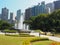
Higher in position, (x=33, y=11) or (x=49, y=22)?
(x=33, y=11)

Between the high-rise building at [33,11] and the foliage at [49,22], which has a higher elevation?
the high-rise building at [33,11]

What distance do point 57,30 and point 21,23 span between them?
14.1m

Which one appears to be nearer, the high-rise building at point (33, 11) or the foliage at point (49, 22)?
the foliage at point (49, 22)

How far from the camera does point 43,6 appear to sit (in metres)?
63.3

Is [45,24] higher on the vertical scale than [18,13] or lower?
lower

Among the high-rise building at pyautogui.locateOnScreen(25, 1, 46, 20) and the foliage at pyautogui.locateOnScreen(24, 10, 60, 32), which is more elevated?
the high-rise building at pyautogui.locateOnScreen(25, 1, 46, 20)

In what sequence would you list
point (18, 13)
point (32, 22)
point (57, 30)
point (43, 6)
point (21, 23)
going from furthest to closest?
point (18, 13) → point (43, 6) → point (21, 23) → point (32, 22) → point (57, 30)

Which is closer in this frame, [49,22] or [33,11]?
[49,22]

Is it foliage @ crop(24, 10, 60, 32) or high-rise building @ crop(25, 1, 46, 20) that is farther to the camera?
high-rise building @ crop(25, 1, 46, 20)

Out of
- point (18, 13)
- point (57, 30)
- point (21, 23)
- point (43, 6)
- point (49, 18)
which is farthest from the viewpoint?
point (18, 13)

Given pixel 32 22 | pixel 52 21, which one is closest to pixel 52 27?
pixel 52 21

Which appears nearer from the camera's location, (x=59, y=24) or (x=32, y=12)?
(x=59, y=24)

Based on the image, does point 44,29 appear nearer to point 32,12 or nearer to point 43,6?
point 32,12

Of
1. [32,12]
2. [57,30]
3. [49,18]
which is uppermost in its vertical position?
[32,12]
